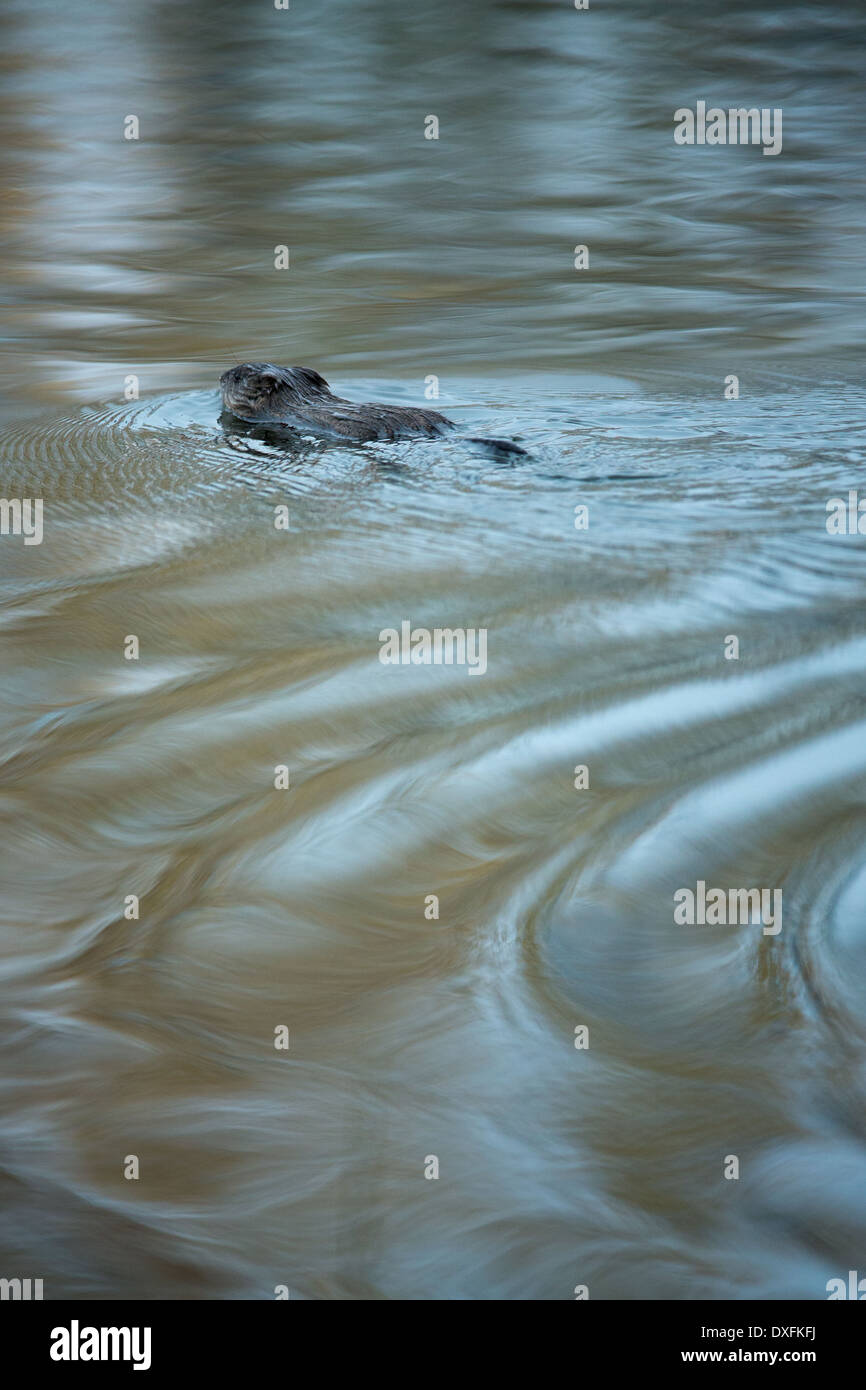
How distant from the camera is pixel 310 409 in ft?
14.0

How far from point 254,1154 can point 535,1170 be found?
1.06ft

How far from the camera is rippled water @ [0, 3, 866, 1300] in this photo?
4.82ft

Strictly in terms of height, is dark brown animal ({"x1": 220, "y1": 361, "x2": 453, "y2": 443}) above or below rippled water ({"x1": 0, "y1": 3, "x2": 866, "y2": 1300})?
above

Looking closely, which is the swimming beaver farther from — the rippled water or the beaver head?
the rippled water

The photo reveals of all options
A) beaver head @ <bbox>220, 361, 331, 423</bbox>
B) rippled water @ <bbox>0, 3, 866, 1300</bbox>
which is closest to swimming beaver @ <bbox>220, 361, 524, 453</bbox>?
beaver head @ <bbox>220, 361, 331, 423</bbox>

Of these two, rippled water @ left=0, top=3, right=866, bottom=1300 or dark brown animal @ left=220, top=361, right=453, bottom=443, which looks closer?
rippled water @ left=0, top=3, right=866, bottom=1300

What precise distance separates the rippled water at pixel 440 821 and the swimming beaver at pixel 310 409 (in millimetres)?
138

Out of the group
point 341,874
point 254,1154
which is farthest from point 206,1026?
→ point 341,874

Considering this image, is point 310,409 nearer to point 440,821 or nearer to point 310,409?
point 310,409

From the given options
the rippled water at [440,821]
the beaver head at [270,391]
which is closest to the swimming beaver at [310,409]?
the beaver head at [270,391]

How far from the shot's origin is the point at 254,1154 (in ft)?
5.03

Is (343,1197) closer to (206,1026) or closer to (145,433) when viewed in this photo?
(206,1026)

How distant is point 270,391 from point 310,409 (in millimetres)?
148

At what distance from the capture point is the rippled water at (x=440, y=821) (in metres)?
1.47
